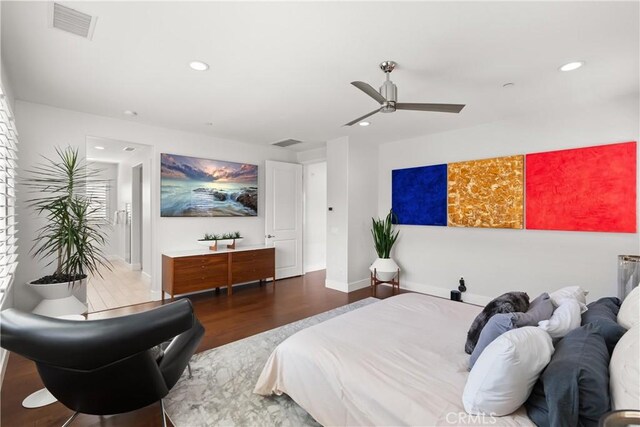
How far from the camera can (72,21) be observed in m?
1.93

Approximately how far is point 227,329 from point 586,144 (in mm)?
4547

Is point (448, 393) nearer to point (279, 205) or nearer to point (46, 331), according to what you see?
point (46, 331)

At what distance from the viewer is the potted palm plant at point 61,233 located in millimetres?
3199

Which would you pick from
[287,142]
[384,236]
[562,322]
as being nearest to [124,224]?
[287,142]

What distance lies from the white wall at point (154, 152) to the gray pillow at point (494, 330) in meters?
4.31

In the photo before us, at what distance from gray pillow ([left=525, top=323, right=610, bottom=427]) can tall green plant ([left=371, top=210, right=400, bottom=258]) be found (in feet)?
11.8

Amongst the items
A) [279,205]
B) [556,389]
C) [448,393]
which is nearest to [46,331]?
[448,393]

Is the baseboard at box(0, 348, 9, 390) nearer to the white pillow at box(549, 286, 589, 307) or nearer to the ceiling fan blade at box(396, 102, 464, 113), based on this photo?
the ceiling fan blade at box(396, 102, 464, 113)

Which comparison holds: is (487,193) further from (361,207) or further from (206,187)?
(206,187)

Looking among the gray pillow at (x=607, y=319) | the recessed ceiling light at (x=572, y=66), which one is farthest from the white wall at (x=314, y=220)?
the gray pillow at (x=607, y=319)

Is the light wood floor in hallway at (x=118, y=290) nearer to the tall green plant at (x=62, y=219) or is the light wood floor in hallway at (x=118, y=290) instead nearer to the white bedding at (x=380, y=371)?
the tall green plant at (x=62, y=219)

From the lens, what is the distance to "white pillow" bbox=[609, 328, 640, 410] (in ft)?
3.23

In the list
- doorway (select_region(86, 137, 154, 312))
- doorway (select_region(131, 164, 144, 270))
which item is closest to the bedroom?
doorway (select_region(86, 137, 154, 312))

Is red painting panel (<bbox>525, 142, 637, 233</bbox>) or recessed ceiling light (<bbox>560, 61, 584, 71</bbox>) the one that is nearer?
recessed ceiling light (<bbox>560, 61, 584, 71</bbox>)
